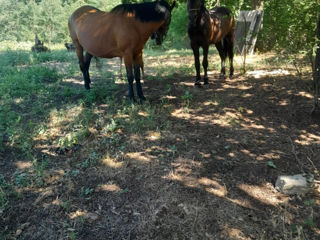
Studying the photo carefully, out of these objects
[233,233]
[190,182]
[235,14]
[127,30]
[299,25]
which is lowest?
[233,233]

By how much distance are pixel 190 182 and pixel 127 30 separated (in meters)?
3.22

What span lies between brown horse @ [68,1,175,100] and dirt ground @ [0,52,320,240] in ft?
4.70

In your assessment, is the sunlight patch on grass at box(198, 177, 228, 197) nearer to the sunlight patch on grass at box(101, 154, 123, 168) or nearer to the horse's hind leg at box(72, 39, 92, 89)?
the sunlight patch on grass at box(101, 154, 123, 168)

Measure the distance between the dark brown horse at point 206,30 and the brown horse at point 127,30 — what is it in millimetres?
675

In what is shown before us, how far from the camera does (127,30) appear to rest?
→ 15.3ft

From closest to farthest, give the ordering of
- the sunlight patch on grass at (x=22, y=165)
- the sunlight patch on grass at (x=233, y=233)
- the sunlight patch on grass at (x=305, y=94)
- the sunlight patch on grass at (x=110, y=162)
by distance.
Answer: the sunlight patch on grass at (x=233, y=233)
the sunlight patch on grass at (x=110, y=162)
the sunlight patch on grass at (x=22, y=165)
the sunlight patch on grass at (x=305, y=94)

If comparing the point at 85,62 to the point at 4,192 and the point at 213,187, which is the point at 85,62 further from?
the point at 213,187

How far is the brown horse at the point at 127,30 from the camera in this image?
457 cm

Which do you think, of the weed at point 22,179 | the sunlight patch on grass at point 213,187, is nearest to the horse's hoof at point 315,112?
the sunlight patch on grass at point 213,187

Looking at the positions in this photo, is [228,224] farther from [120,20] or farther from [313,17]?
[120,20]

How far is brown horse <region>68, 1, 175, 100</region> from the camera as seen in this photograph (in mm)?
4570

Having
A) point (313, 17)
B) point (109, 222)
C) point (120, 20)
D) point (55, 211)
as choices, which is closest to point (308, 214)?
point (109, 222)

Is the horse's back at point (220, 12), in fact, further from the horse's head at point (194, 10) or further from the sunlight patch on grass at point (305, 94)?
the sunlight patch on grass at point (305, 94)

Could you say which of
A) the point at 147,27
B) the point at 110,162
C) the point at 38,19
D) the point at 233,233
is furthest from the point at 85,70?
the point at 38,19
